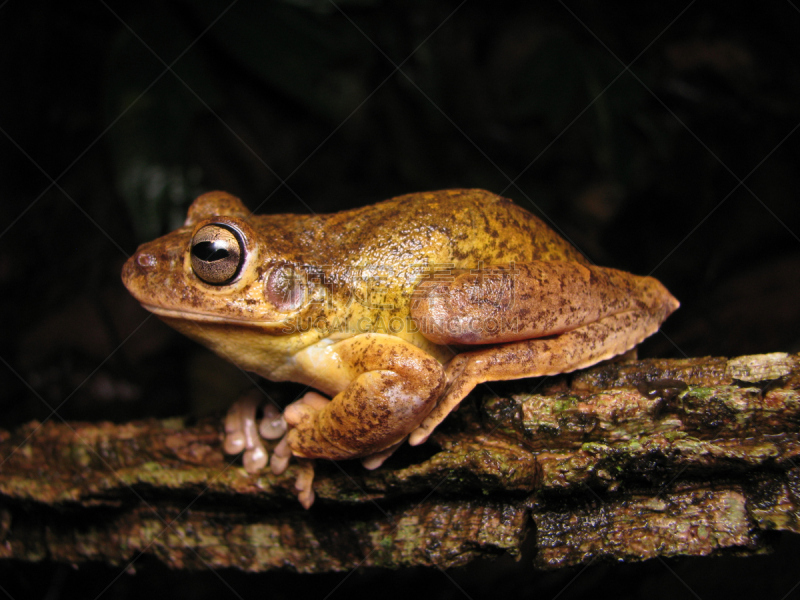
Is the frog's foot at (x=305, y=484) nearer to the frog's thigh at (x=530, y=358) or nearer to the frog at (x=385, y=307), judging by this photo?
the frog at (x=385, y=307)

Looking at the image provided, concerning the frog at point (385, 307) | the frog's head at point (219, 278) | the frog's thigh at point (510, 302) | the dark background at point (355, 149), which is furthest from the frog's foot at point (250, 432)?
the dark background at point (355, 149)

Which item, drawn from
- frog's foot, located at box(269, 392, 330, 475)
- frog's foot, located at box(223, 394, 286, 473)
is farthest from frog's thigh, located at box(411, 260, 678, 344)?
frog's foot, located at box(223, 394, 286, 473)

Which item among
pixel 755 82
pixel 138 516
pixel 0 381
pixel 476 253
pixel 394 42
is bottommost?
pixel 0 381

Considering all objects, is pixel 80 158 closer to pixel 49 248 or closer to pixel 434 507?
pixel 49 248

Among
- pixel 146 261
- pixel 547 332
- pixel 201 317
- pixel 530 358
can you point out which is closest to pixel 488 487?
pixel 530 358

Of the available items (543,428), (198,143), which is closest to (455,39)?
(198,143)
